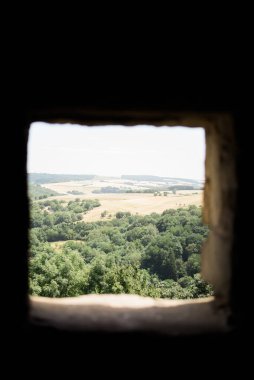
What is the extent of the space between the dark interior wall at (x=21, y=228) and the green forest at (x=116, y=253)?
13.1 m

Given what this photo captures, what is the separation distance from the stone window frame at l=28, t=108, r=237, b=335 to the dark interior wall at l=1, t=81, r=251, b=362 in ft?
0.16

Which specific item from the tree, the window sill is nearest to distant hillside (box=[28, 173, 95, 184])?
the tree

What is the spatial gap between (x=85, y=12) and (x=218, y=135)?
800 millimetres

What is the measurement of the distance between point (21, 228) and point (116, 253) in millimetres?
57359

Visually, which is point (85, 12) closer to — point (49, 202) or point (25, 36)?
point (25, 36)

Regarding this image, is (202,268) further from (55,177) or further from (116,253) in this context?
(55,177)

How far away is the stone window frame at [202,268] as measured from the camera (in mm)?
1735

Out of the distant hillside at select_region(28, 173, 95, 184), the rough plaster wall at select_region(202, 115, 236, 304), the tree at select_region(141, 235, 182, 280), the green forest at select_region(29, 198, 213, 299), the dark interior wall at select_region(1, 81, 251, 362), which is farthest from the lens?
the distant hillside at select_region(28, 173, 95, 184)

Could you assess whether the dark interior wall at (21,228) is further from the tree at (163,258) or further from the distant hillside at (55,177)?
the distant hillside at (55,177)

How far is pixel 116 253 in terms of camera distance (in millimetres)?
58344

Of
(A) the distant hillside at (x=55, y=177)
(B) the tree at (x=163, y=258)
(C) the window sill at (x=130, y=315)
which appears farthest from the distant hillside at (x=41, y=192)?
(C) the window sill at (x=130, y=315)

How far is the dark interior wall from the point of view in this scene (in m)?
1.64

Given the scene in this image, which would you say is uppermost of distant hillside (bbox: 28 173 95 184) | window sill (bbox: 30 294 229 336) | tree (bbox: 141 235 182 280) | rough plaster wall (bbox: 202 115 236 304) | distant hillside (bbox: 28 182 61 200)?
distant hillside (bbox: 28 173 95 184)

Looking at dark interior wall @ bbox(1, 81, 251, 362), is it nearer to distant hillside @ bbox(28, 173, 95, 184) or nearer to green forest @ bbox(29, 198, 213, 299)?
green forest @ bbox(29, 198, 213, 299)
